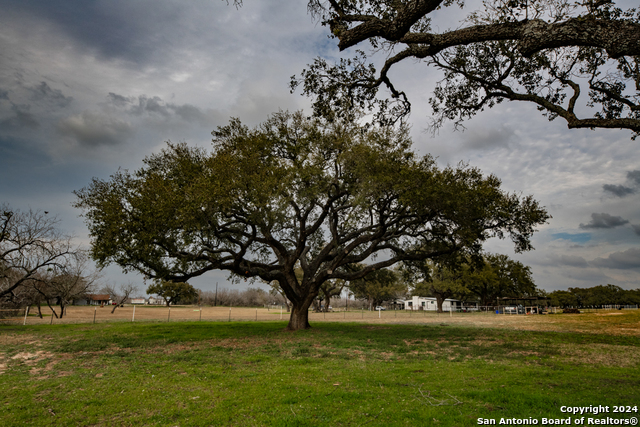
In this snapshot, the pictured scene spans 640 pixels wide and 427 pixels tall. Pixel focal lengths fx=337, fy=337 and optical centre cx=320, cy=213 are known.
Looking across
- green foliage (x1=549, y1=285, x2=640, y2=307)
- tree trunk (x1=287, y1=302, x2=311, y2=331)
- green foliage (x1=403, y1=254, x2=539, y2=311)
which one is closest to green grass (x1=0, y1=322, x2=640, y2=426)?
tree trunk (x1=287, y1=302, x2=311, y2=331)

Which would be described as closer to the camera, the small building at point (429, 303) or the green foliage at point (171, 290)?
the green foliage at point (171, 290)

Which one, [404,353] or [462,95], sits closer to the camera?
[462,95]

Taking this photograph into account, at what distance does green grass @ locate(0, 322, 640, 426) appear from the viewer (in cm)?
541

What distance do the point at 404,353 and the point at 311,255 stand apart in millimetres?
13823

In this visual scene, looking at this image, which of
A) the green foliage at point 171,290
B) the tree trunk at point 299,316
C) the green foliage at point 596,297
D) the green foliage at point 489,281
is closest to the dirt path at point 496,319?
the tree trunk at point 299,316

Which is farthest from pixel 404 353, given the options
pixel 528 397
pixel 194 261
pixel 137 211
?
pixel 137 211

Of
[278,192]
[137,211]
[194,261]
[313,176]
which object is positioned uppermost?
[313,176]

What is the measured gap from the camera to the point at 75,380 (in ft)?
27.0

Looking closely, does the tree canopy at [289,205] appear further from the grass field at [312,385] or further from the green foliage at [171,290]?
the green foliage at [171,290]

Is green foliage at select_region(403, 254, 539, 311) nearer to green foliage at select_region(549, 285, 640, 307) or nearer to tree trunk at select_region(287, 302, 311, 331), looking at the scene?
green foliage at select_region(549, 285, 640, 307)

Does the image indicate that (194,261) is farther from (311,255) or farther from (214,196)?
(311,255)

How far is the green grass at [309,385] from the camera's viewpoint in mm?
5407

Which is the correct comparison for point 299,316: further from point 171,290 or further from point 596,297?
point 596,297

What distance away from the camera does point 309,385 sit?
24.1ft
